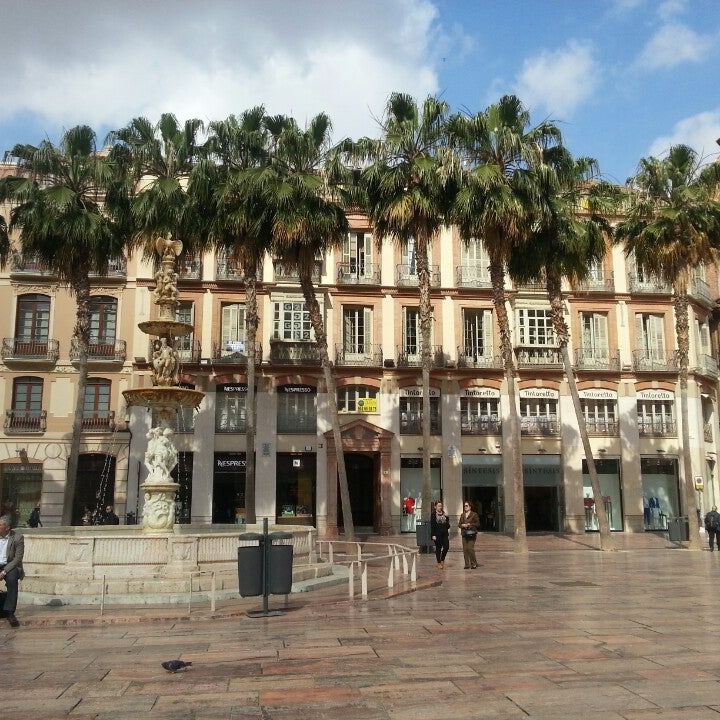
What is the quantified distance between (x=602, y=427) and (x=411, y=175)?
18.3m

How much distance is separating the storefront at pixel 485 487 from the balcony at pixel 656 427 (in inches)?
302

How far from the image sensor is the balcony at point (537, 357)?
38.3 meters

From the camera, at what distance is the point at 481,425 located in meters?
37.8

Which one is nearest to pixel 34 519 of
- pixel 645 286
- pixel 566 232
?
pixel 566 232

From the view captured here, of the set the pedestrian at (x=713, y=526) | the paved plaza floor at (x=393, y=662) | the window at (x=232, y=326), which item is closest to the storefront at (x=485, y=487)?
the pedestrian at (x=713, y=526)

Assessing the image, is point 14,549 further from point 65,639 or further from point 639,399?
point 639,399

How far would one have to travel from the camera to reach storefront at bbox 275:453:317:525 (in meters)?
36.6

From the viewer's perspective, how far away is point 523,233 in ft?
85.0

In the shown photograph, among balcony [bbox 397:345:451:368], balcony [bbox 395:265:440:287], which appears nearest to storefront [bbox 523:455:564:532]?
balcony [bbox 397:345:451:368]

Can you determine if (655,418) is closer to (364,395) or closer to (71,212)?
(364,395)

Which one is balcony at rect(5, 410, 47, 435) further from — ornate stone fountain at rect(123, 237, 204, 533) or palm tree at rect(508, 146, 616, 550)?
palm tree at rect(508, 146, 616, 550)

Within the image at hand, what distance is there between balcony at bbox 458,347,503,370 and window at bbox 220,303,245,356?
10368 mm

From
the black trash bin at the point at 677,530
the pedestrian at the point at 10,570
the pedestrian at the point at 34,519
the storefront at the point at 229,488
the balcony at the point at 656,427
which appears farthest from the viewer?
the balcony at the point at 656,427

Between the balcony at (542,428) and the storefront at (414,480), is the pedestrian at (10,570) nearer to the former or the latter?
the storefront at (414,480)
